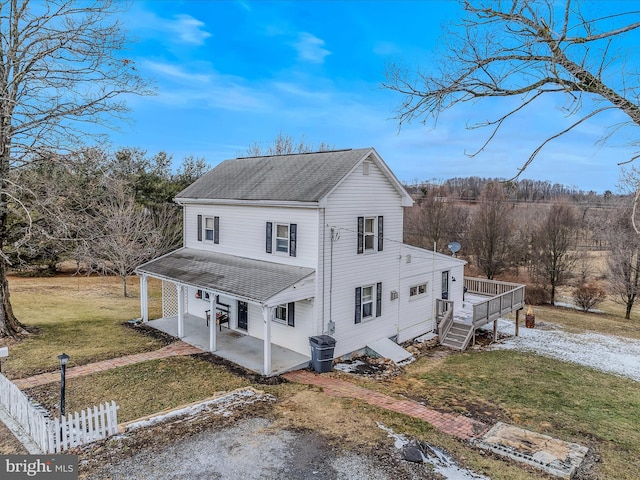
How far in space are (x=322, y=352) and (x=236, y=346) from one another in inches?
136

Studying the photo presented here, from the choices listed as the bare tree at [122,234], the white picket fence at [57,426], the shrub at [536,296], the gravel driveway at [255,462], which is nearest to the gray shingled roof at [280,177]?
the bare tree at [122,234]

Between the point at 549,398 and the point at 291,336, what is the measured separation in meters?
8.00

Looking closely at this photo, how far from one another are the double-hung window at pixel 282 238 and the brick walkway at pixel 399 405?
4118mm

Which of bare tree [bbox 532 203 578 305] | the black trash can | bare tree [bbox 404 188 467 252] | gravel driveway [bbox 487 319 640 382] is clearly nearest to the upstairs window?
the black trash can

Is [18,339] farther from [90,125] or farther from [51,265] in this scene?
[51,265]

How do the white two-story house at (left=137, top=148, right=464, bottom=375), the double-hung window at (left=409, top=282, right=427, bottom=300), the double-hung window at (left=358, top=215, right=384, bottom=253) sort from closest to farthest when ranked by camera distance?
the white two-story house at (left=137, top=148, right=464, bottom=375)
the double-hung window at (left=358, top=215, right=384, bottom=253)
the double-hung window at (left=409, top=282, right=427, bottom=300)

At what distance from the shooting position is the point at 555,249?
33.1 meters

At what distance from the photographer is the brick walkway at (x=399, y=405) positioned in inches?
354

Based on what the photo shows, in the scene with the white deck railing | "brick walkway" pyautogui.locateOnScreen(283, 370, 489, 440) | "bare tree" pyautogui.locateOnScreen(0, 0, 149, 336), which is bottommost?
"brick walkway" pyautogui.locateOnScreen(283, 370, 489, 440)

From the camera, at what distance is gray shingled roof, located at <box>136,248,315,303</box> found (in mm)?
12758

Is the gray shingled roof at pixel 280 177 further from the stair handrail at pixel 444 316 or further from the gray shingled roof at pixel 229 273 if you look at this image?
the stair handrail at pixel 444 316

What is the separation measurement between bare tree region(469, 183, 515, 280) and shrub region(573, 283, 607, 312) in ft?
20.1

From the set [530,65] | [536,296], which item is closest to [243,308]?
[530,65]

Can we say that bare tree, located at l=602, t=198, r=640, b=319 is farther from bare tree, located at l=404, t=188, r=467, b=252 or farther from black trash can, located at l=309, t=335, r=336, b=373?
black trash can, located at l=309, t=335, r=336, b=373
